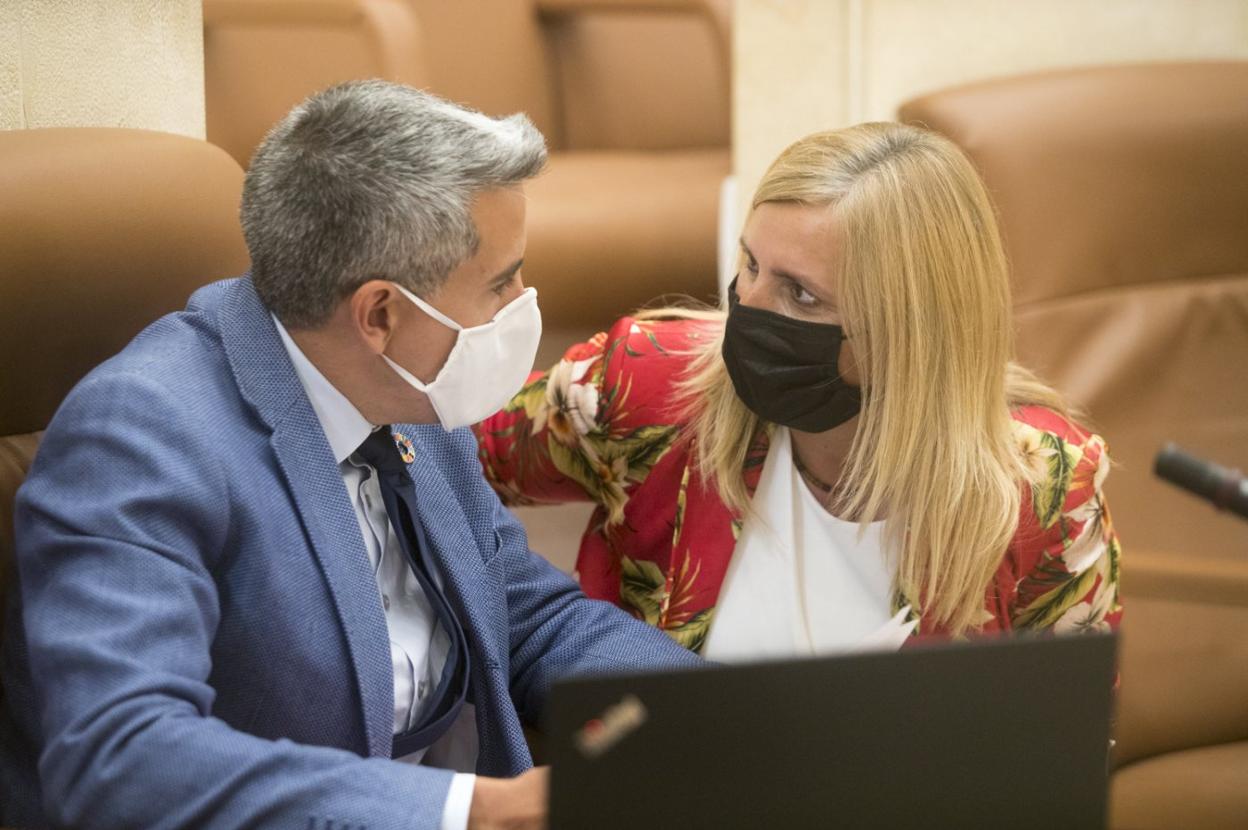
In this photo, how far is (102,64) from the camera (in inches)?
67.0

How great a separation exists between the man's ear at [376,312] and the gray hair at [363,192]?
12mm

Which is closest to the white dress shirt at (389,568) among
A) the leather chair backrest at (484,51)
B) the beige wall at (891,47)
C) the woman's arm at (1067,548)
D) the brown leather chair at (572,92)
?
the woman's arm at (1067,548)

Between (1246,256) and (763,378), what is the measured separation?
137cm

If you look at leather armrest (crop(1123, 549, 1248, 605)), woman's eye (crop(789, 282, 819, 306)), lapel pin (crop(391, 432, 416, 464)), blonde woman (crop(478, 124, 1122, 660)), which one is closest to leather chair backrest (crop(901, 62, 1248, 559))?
leather armrest (crop(1123, 549, 1248, 605))

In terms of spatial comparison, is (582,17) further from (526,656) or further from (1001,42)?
(526,656)

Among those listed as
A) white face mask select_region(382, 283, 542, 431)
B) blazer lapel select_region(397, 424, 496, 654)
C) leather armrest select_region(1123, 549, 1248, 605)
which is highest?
white face mask select_region(382, 283, 542, 431)

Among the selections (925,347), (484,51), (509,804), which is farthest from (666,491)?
(484,51)

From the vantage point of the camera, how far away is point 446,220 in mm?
1348

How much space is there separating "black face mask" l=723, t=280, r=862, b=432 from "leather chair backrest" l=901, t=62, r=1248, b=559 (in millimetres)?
891

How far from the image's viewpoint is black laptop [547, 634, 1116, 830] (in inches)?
33.3

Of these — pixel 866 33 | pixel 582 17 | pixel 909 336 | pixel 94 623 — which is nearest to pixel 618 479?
pixel 909 336

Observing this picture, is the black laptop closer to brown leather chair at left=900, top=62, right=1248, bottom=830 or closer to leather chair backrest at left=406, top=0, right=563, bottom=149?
brown leather chair at left=900, top=62, right=1248, bottom=830

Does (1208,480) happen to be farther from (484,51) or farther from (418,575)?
(484,51)

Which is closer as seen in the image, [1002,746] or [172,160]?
[1002,746]
